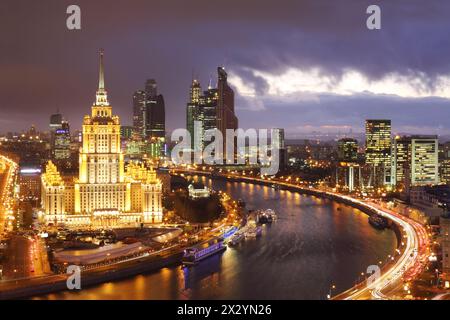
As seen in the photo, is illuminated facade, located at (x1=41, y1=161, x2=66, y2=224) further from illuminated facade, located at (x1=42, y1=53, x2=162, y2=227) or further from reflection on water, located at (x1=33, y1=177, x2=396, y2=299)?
reflection on water, located at (x1=33, y1=177, x2=396, y2=299)

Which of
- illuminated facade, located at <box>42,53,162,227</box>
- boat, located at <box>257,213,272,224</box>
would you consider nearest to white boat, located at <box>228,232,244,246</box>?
illuminated facade, located at <box>42,53,162,227</box>

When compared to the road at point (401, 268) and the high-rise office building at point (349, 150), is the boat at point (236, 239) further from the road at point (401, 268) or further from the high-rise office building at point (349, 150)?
the high-rise office building at point (349, 150)

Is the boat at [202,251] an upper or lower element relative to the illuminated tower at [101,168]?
lower

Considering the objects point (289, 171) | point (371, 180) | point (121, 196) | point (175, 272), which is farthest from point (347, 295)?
point (289, 171)

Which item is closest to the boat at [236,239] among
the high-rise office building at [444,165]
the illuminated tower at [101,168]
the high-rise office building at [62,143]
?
the illuminated tower at [101,168]

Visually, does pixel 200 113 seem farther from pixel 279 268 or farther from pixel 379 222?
pixel 279 268
